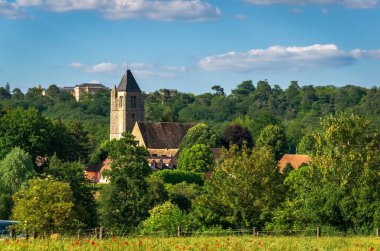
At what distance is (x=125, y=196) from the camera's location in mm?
45812

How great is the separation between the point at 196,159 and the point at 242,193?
50.7 m

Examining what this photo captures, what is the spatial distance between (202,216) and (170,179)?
40.4 metres

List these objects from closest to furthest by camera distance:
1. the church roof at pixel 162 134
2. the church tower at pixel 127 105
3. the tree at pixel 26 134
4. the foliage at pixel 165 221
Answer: the foliage at pixel 165 221 → the tree at pixel 26 134 → the church roof at pixel 162 134 → the church tower at pixel 127 105

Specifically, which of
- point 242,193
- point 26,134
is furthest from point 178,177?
point 242,193

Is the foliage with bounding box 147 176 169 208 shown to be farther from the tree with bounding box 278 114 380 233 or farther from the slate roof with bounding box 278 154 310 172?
the slate roof with bounding box 278 154 310 172

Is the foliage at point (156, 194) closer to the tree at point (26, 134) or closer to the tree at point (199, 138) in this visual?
the tree at point (26, 134)

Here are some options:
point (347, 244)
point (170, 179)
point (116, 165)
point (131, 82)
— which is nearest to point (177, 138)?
point (131, 82)

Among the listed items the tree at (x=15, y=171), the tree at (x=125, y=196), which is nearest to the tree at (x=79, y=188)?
the tree at (x=125, y=196)

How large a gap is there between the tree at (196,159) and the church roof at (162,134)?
19.1 m

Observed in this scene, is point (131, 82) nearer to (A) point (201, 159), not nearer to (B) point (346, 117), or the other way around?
(A) point (201, 159)

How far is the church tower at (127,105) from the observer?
124 meters

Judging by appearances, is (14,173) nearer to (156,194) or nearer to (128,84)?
(156,194)

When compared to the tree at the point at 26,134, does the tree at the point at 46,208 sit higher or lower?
lower

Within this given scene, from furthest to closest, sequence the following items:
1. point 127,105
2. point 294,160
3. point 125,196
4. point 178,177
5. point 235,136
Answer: point 127,105 → point 235,136 → point 294,160 → point 178,177 → point 125,196
